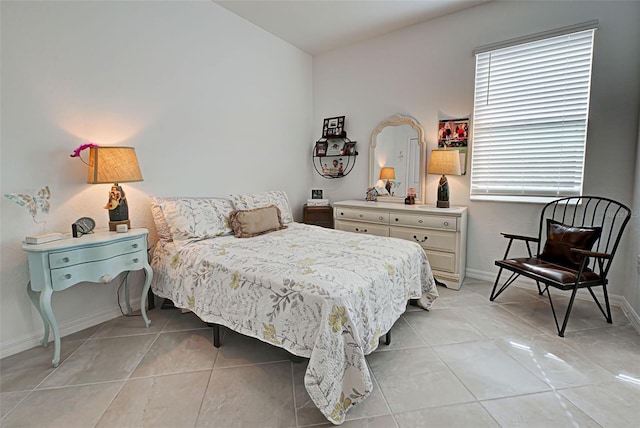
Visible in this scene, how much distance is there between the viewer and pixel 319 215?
13.9 feet

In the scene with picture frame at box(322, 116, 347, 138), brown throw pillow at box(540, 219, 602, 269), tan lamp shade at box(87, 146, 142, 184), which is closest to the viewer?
tan lamp shade at box(87, 146, 142, 184)

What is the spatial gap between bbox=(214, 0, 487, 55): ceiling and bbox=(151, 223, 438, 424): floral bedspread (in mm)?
2376

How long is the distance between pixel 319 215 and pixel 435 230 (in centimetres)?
156

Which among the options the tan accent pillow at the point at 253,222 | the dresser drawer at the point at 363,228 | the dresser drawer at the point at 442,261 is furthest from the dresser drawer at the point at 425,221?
the tan accent pillow at the point at 253,222

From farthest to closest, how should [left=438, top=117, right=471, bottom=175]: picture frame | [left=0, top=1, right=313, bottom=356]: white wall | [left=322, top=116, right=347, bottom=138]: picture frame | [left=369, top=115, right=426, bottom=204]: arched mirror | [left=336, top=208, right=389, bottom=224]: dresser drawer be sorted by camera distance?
[left=322, top=116, right=347, bottom=138]: picture frame < [left=369, top=115, right=426, bottom=204]: arched mirror < [left=336, top=208, right=389, bottom=224]: dresser drawer < [left=438, top=117, right=471, bottom=175]: picture frame < [left=0, top=1, right=313, bottom=356]: white wall

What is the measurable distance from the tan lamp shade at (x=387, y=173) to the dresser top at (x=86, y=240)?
2.79m

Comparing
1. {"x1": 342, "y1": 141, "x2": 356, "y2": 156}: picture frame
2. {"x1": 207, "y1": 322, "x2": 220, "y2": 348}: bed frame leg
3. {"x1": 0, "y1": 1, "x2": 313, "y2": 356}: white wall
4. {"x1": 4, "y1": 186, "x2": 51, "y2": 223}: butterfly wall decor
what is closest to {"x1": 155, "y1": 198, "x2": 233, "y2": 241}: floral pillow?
{"x1": 0, "y1": 1, "x2": 313, "y2": 356}: white wall

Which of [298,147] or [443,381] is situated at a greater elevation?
[298,147]

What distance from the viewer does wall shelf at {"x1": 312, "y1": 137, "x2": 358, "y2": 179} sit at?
4.30 metres

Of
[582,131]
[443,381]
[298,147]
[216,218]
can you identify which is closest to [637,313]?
[582,131]

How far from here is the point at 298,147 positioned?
14.7 ft

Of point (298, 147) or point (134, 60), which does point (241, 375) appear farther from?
point (298, 147)

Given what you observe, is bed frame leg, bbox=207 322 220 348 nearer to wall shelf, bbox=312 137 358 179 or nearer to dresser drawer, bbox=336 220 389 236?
dresser drawer, bbox=336 220 389 236

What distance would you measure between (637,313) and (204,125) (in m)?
4.05
